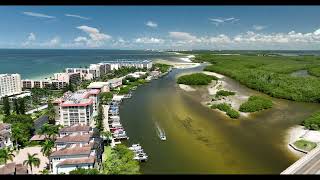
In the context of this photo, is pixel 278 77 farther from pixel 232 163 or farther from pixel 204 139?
pixel 232 163

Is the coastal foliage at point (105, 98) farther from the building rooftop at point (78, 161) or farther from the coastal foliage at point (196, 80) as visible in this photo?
the building rooftop at point (78, 161)

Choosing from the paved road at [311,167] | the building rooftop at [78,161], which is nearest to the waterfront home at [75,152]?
the building rooftop at [78,161]

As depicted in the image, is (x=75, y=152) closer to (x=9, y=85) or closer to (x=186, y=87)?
(x=9, y=85)

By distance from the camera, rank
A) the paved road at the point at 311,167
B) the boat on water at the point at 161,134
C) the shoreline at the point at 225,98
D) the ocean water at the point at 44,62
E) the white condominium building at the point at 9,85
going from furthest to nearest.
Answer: the ocean water at the point at 44,62, the white condominium building at the point at 9,85, the shoreline at the point at 225,98, the boat on water at the point at 161,134, the paved road at the point at 311,167

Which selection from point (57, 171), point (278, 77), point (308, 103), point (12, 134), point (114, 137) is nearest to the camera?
point (57, 171)

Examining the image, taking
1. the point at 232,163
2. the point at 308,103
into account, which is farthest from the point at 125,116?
the point at 308,103
